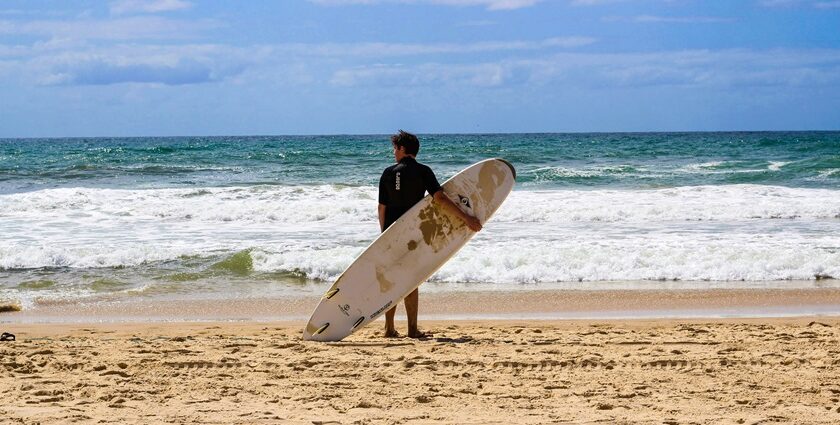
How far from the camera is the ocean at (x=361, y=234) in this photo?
8547mm

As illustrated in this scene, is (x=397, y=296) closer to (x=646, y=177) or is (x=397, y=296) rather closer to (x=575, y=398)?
(x=575, y=398)

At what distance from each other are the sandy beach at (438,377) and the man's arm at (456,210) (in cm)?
72

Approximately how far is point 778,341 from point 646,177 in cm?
1633

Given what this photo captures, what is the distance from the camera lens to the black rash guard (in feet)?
18.0

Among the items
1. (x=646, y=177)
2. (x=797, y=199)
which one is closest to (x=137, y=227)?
(x=797, y=199)

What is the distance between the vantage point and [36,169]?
2472cm

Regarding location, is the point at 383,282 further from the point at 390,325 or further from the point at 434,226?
the point at 434,226

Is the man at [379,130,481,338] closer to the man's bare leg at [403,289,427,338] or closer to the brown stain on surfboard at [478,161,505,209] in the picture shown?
the man's bare leg at [403,289,427,338]

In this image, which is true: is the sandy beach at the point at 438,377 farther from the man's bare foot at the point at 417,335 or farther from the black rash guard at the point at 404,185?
the black rash guard at the point at 404,185

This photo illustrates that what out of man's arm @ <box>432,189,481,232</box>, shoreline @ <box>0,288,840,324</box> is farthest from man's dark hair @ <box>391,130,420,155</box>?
shoreline @ <box>0,288,840,324</box>

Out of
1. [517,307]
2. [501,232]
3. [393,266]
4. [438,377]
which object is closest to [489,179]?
[393,266]

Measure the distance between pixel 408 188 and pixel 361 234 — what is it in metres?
6.00

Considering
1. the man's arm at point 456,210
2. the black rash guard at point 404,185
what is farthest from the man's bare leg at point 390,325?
the man's arm at point 456,210

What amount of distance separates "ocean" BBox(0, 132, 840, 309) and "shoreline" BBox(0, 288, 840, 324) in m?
0.31
